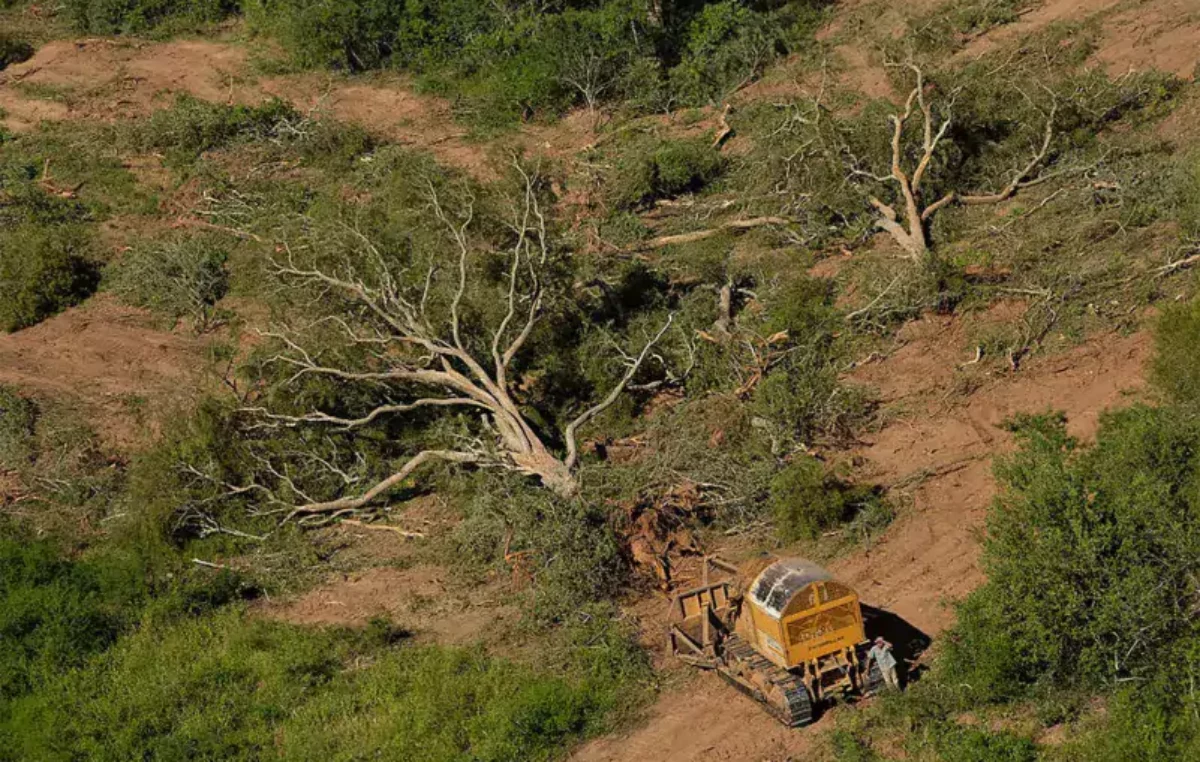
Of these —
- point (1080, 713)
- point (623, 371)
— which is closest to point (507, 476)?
point (623, 371)

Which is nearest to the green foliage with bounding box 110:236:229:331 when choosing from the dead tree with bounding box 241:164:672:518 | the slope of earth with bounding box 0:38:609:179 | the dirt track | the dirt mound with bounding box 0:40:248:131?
the dirt track

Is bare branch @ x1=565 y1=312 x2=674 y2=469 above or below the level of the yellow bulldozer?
above

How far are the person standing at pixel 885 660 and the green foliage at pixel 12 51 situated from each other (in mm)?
29894

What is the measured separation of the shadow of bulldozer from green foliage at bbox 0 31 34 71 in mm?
29043

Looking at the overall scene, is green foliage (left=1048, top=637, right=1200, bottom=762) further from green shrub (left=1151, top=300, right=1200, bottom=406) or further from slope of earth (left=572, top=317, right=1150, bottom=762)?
green shrub (left=1151, top=300, right=1200, bottom=406)

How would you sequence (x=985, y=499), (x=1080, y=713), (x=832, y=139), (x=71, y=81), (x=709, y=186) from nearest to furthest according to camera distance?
(x=1080, y=713)
(x=985, y=499)
(x=832, y=139)
(x=709, y=186)
(x=71, y=81)

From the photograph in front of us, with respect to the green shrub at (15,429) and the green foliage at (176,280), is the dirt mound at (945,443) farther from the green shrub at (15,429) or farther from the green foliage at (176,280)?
the green foliage at (176,280)

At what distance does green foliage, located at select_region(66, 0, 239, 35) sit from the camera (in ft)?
111

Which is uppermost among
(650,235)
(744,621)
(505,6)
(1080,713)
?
(505,6)

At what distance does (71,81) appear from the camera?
31.3 metres

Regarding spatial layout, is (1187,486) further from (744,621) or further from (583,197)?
(583,197)

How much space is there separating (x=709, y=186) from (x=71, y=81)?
17693mm

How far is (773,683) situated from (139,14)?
99.2 feet

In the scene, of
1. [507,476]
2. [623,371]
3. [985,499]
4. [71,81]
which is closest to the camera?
[985,499]
